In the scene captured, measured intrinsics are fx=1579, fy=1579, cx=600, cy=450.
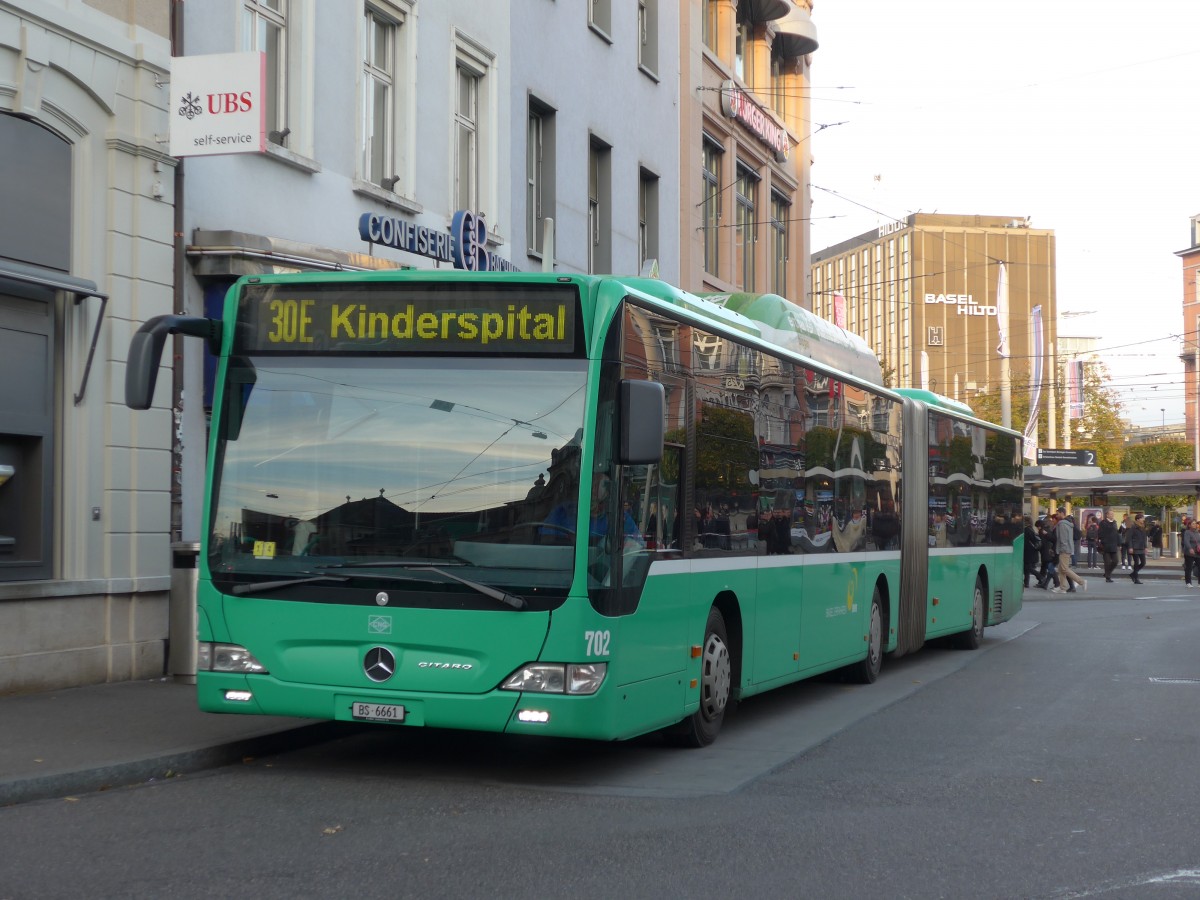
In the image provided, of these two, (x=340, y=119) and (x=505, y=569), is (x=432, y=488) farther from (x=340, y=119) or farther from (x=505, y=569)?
(x=340, y=119)

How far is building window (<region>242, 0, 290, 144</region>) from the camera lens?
15.2 metres

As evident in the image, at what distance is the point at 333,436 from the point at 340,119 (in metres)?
8.57

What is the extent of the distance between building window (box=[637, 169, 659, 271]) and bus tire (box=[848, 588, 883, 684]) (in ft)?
40.7

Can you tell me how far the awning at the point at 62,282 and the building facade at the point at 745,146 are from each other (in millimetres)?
16425

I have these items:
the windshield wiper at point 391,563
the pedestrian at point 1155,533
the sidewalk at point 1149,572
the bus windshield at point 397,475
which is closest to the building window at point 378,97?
the bus windshield at point 397,475

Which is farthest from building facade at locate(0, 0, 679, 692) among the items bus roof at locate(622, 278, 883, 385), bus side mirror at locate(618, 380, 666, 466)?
bus side mirror at locate(618, 380, 666, 466)

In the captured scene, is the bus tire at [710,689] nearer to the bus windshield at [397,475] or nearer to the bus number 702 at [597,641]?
the bus number 702 at [597,641]

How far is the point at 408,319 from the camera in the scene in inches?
343

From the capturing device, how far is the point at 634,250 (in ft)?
84.0

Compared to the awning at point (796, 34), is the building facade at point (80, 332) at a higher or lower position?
lower

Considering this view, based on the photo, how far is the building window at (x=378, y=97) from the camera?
17188mm

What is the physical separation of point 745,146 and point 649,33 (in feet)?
16.5

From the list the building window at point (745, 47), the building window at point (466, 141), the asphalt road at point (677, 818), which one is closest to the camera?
the asphalt road at point (677, 818)

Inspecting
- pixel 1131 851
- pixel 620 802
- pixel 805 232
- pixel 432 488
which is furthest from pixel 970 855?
pixel 805 232
